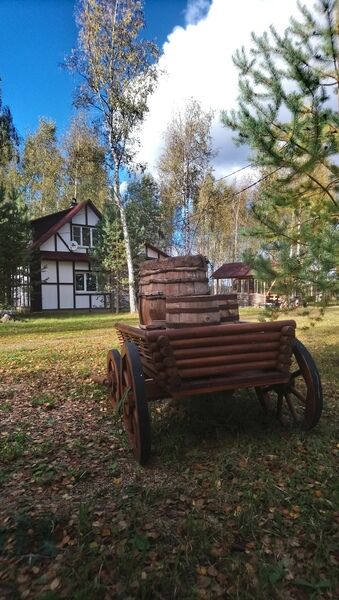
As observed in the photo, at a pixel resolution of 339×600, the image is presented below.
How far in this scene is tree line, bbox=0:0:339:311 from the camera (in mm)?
4551

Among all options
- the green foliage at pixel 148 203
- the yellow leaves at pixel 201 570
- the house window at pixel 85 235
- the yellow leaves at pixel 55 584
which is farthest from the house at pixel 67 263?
the yellow leaves at pixel 201 570

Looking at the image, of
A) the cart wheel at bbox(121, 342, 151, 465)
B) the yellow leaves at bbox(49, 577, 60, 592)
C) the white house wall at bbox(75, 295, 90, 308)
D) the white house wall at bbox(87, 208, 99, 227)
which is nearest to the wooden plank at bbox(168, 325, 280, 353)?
the cart wheel at bbox(121, 342, 151, 465)

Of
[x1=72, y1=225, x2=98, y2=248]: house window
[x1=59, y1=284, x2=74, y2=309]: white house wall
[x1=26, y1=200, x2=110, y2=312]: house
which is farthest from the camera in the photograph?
[x1=72, y1=225, x2=98, y2=248]: house window

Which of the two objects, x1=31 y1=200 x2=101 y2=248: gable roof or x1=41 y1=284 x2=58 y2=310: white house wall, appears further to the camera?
x1=41 y1=284 x2=58 y2=310: white house wall

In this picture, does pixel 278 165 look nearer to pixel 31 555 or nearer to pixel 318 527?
pixel 318 527

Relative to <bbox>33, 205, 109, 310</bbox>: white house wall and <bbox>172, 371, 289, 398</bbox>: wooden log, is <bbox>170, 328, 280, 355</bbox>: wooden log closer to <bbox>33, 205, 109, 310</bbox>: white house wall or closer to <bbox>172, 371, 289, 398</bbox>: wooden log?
<bbox>172, 371, 289, 398</bbox>: wooden log

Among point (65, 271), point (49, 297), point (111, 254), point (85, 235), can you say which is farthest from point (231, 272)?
point (49, 297)

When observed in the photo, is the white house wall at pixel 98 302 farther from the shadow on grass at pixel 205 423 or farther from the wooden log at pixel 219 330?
the wooden log at pixel 219 330

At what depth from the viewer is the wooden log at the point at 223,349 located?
2.80 meters

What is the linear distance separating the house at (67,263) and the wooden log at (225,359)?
19.5 m

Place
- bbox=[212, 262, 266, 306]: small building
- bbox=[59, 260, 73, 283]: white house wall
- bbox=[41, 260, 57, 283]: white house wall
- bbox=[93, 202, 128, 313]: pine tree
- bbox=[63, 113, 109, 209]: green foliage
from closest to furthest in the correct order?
1. bbox=[93, 202, 128, 313]: pine tree
2. bbox=[41, 260, 57, 283]: white house wall
3. bbox=[59, 260, 73, 283]: white house wall
4. bbox=[63, 113, 109, 209]: green foliage
5. bbox=[212, 262, 266, 306]: small building

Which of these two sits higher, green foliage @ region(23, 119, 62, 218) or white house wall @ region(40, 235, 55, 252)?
green foliage @ region(23, 119, 62, 218)

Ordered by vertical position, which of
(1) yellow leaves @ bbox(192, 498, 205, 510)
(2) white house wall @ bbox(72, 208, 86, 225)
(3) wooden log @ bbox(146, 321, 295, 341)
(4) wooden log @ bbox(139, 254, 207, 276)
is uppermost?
(2) white house wall @ bbox(72, 208, 86, 225)

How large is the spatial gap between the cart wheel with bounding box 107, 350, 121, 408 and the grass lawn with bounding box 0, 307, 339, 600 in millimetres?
202
